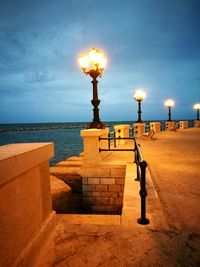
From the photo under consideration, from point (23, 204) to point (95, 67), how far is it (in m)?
7.46

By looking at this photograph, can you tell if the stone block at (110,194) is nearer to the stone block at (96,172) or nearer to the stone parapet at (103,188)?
the stone parapet at (103,188)

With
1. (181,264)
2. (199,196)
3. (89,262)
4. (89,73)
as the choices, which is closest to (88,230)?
(89,262)

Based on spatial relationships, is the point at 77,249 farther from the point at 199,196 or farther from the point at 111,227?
the point at 199,196

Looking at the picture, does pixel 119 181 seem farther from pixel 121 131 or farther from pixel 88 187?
pixel 121 131

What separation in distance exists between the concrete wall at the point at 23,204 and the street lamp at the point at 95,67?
18.8ft

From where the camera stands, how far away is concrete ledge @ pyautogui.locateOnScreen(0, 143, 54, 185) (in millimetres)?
1989

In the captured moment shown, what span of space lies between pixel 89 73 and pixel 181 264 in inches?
311

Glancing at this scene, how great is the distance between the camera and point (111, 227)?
3.37m

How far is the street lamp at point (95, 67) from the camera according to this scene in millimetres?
8625

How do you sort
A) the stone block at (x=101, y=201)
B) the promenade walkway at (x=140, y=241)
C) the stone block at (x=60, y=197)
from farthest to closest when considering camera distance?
the stone block at (x=101, y=201) → the stone block at (x=60, y=197) → the promenade walkway at (x=140, y=241)

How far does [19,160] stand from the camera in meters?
2.25

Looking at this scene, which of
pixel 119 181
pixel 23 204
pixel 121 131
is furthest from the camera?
pixel 121 131

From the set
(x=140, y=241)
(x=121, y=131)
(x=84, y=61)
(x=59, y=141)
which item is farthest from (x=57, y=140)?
(x=140, y=241)

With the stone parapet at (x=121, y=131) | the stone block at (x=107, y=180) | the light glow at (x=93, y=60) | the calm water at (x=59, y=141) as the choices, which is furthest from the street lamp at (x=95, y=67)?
the calm water at (x=59, y=141)
